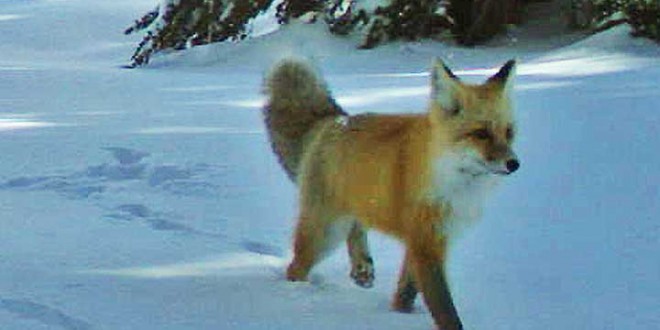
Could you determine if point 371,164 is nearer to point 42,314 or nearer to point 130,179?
point 42,314

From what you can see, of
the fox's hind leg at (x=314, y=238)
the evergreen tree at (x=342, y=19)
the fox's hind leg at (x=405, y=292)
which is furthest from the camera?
the evergreen tree at (x=342, y=19)

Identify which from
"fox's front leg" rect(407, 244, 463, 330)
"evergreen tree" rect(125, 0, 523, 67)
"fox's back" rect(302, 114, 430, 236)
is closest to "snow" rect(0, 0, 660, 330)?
"fox's front leg" rect(407, 244, 463, 330)

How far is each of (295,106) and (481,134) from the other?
1.30 meters

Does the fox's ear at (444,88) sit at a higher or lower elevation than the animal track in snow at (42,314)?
higher

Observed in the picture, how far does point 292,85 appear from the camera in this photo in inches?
199

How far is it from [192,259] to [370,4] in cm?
846

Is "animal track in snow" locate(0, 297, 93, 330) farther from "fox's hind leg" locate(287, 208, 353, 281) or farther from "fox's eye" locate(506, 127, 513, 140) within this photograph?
"fox's eye" locate(506, 127, 513, 140)

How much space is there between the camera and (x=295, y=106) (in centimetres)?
504

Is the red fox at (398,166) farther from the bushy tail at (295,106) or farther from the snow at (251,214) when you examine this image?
the snow at (251,214)

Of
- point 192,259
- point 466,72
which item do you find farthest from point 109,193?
point 466,72

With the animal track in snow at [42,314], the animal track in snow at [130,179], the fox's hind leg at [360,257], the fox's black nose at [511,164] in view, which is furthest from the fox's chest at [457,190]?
the animal track in snow at [130,179]

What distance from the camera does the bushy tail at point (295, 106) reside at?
502cm

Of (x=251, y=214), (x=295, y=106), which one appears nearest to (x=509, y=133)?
(x=295, y=106)

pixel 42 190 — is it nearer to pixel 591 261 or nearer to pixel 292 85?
pixel 292 85
